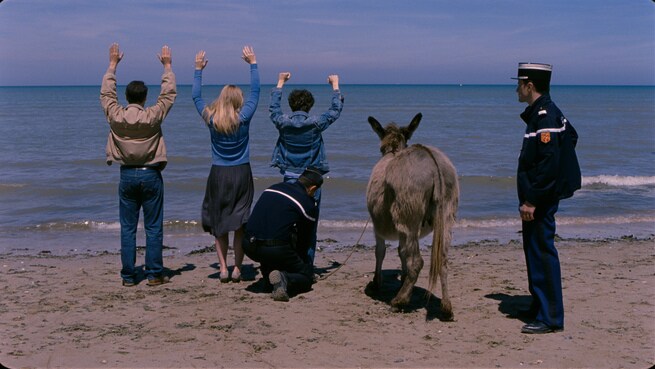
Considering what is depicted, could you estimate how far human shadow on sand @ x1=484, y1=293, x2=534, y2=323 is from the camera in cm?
653

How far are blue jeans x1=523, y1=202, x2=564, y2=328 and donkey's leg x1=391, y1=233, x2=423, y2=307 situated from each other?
1016 millimetres

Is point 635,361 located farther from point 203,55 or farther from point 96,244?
point 96,244

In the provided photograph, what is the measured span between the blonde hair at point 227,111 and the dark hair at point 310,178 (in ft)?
3.07

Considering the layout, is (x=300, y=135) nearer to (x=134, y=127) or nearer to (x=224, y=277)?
(x=134, y=127)

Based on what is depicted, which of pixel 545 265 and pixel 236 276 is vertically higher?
pixel 545 265

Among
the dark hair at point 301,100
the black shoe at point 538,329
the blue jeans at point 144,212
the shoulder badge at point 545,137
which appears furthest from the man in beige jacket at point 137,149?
the black shoe at point 538,329

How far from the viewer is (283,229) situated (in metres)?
7.16

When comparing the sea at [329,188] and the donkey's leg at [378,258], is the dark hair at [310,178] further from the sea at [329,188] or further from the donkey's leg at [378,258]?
the sea at [329,188]

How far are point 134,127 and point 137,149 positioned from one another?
0.24m

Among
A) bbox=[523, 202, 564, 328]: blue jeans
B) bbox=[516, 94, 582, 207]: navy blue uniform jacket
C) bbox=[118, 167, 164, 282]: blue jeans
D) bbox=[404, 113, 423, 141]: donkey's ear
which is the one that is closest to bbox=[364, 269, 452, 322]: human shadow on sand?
bbox=[523, 202, 564, 328]: blue jeans

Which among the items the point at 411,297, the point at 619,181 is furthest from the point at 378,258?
the point at 619,181

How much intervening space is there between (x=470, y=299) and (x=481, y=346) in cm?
152

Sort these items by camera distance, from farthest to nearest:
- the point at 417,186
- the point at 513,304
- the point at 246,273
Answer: the point at 246,273
the point at 513,304
the point at 417,186

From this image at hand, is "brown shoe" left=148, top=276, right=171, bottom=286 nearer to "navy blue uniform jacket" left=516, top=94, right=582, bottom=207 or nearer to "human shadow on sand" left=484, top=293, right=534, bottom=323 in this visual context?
"human shadow on sand" left=484, top=293, right=534, bottom=323
